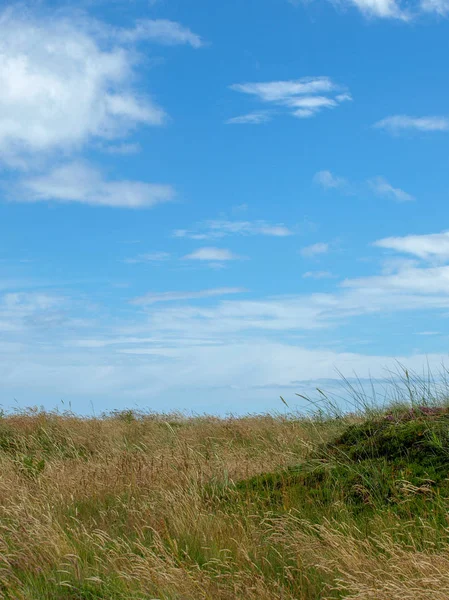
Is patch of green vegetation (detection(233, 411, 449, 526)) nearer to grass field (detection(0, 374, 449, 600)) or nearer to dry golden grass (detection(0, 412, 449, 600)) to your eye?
grass field (detection(0, 374, 449, 600))

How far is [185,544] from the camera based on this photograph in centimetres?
528

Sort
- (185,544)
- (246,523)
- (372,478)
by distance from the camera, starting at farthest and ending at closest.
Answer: (372,478) < (246,523) < (185,544)

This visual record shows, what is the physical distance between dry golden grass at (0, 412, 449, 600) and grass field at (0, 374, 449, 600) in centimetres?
2

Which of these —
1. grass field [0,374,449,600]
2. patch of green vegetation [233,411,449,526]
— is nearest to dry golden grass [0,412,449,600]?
grass field [0,374,449,600]

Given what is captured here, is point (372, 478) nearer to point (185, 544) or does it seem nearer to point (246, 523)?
point (246, 523)

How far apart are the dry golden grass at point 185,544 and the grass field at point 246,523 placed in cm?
2

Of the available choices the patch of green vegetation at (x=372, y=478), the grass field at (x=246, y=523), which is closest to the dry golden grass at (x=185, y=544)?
the grass field at (x=246, y=523)

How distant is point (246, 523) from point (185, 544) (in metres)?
0.58

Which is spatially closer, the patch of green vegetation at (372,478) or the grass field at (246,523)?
the grass field at (246,523)

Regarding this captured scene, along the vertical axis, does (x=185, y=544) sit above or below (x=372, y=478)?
below

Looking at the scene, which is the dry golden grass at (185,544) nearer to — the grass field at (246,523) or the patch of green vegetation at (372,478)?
the grass field at (246,523)

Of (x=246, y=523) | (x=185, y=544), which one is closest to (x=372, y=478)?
(x=246, y=523)

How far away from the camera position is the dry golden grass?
4195 millimetres

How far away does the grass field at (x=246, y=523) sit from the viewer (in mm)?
4273
